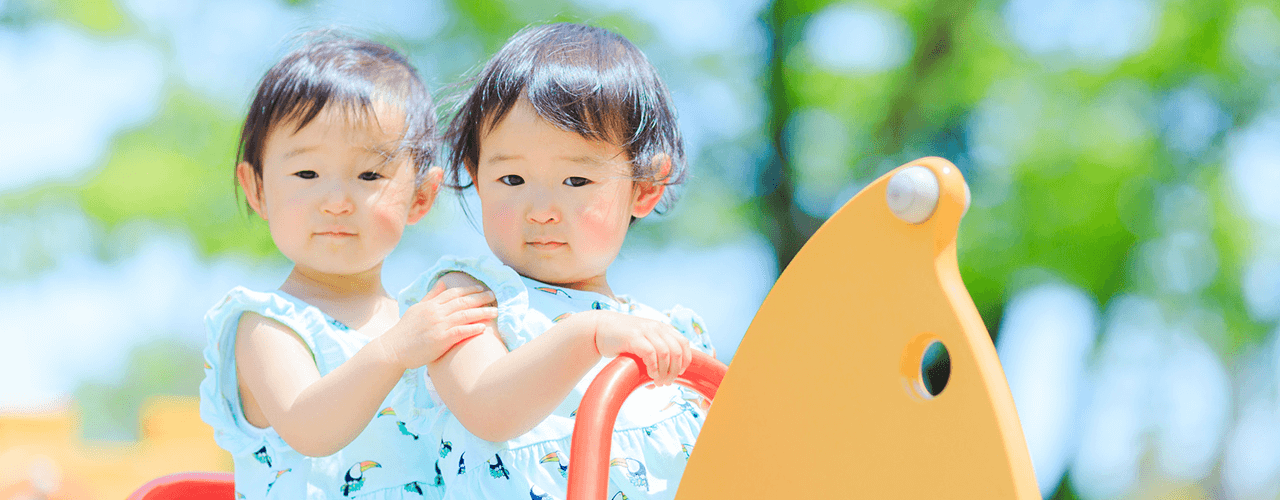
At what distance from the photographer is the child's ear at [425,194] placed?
184cm

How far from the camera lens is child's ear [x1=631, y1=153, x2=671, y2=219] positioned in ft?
5.08

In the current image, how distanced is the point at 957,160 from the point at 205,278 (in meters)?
5.65

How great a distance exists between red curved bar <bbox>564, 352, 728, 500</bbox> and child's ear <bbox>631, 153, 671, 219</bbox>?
492mm

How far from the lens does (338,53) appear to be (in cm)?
181

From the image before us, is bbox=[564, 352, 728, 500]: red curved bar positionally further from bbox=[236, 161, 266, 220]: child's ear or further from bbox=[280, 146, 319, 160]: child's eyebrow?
bbox=[236, 161, 266, 220]: child's ear

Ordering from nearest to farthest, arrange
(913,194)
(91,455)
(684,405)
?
(913,194)
(684,405)
(91,455)

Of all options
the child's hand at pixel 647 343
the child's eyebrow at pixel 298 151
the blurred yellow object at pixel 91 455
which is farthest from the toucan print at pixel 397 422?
the blurred yellow object at pixel 91 455

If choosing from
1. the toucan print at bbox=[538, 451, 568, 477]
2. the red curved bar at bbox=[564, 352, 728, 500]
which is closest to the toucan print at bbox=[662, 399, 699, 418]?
the toucan print at bbox=[538, 451, 568, 477]

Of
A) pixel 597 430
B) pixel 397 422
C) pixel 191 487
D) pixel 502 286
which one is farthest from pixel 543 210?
pixel 191 487

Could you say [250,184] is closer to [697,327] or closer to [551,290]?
[551,290]

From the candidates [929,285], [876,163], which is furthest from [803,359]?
[876,163]

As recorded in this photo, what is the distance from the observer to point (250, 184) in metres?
1.78

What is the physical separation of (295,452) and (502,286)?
1.82ft

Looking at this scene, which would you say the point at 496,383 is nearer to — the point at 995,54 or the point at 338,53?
the point at 338,53
